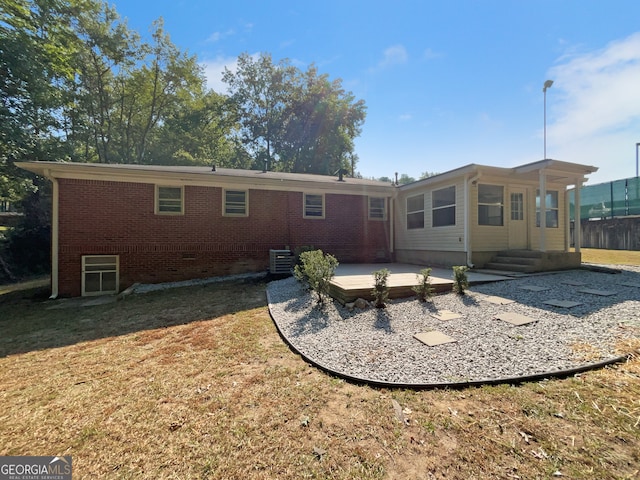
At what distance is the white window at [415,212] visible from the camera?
1005 cm

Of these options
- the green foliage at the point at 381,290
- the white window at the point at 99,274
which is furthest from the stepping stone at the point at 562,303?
the white window at the point at 99,274

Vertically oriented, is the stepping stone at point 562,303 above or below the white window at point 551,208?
below

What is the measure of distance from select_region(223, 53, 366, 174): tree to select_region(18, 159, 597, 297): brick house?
15.3 m

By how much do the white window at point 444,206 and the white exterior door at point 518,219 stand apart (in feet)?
5.76

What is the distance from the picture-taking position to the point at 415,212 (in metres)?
10.4

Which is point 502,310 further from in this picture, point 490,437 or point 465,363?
point 490,437

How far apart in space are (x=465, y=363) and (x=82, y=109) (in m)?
25.8

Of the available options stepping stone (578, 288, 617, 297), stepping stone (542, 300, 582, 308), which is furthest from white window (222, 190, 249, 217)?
stepping stone (578, 288, 617, 297)

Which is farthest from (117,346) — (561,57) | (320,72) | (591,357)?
(320,72)

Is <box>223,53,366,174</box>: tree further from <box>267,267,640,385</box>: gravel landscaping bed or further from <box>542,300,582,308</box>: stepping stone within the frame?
<box>542,300,582,308</box>: stepping stone

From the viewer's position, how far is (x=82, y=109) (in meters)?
18.5

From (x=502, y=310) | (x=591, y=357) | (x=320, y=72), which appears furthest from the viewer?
(x=320, y=72)

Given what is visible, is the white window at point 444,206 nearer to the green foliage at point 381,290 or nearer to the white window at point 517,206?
the white window at point 517,206

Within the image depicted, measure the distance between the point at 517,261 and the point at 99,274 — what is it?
39.7 ft
